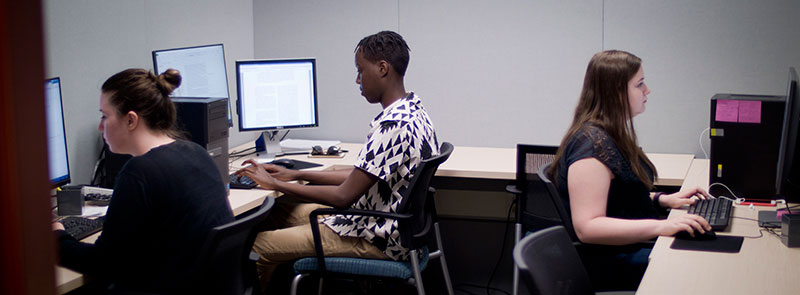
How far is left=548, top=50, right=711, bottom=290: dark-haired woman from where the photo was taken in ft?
6.56

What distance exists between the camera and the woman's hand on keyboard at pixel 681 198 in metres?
2.41

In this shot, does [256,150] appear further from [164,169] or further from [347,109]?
[164,169]

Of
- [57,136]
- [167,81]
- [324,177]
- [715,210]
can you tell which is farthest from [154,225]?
[715,210]

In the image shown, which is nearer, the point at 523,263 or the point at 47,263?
the point at 47,263

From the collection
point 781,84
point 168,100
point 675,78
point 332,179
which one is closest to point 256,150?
point 332,179

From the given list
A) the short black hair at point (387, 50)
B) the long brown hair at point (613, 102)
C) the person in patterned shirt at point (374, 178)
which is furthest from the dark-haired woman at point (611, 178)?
Answer: the short black hair at point (387, 50)

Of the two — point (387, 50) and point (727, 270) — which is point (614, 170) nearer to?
point (727, 270)

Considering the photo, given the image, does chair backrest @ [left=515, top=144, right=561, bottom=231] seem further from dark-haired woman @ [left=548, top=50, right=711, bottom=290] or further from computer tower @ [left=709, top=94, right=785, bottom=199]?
computer tower @ [left=709, top=94, right=785, bottom=199]

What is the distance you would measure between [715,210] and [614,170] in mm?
445

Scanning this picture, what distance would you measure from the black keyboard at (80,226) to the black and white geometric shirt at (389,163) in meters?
0.77

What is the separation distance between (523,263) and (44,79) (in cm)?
103

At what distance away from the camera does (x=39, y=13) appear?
383 mm

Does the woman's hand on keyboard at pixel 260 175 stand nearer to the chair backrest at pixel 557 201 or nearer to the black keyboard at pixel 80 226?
the black keyboard at pixel 80 226

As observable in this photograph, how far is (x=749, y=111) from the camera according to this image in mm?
2666
